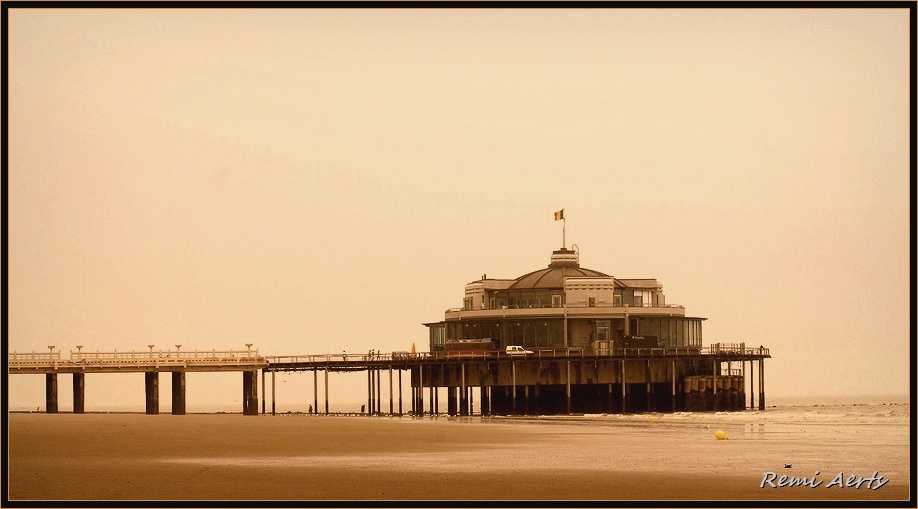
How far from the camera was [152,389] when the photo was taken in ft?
234

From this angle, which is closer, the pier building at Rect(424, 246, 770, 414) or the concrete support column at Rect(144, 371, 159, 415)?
the concrete support column at Rect(144, 371, 159, 415)

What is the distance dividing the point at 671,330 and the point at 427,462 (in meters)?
52.2

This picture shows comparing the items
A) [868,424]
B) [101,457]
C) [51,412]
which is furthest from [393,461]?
[51,412]

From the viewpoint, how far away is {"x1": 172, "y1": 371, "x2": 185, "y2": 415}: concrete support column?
7062 cm

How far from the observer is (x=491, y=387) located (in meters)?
81.0

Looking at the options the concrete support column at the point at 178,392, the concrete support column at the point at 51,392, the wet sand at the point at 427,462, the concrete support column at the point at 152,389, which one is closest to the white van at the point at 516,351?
the concrete support column at the point at 178,392

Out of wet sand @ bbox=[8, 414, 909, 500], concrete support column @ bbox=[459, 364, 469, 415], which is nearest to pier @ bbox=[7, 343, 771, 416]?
concrete support column @ bbox=[459, 364, 469, 415]

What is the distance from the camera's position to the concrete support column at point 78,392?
230 ft

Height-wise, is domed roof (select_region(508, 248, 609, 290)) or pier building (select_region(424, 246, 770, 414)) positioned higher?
domed roof (select_region(508, 248, 609, 290))

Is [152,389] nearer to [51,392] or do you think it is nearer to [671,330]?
[51,392]

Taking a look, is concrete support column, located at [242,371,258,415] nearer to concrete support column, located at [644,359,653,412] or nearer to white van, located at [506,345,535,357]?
white van, located at [506,345,535,357]

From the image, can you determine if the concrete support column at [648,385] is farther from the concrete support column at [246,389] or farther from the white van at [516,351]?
the concrete support column at [246,389]

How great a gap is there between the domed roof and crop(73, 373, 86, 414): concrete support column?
88.8 ft

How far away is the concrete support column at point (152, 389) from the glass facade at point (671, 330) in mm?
27200
